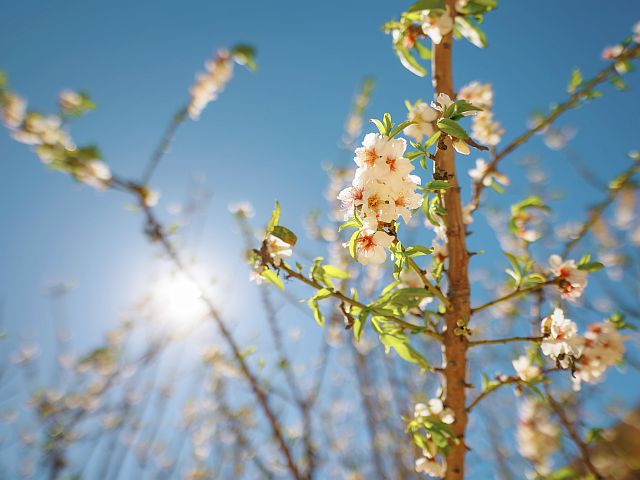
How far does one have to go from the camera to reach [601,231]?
426 cm

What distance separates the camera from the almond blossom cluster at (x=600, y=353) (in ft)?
4.00

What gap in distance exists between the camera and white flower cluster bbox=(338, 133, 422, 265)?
0.81m

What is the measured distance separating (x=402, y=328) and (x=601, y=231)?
14.5 feet

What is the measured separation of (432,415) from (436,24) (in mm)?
1220

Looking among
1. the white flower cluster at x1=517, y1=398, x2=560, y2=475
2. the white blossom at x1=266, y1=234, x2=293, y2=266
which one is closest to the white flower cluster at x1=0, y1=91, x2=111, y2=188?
the white blossom at x1=266, y1=234, x2=293, y2=266

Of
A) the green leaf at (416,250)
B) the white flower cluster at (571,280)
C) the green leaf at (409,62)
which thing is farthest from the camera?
the green leaf at (409,62)

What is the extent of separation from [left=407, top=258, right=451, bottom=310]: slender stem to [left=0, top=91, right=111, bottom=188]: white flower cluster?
1538 millimetres

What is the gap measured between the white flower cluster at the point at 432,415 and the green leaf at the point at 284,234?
2.01 ft

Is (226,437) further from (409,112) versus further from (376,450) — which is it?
(409,112)

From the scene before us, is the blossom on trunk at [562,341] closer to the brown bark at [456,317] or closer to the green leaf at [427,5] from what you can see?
the brown bark at [456,317]

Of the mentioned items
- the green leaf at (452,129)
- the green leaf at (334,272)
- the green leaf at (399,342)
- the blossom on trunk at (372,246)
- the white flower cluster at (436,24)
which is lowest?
the green leaf at (399,342)

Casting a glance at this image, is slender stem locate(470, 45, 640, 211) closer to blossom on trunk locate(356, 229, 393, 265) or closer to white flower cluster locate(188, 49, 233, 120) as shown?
blossom on trunk locate(356, 229, 393, 265)

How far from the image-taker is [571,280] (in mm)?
1142

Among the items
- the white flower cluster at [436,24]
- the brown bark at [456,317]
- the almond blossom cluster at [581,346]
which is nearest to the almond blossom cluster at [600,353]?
the almond blossom cluster at [581,346]
